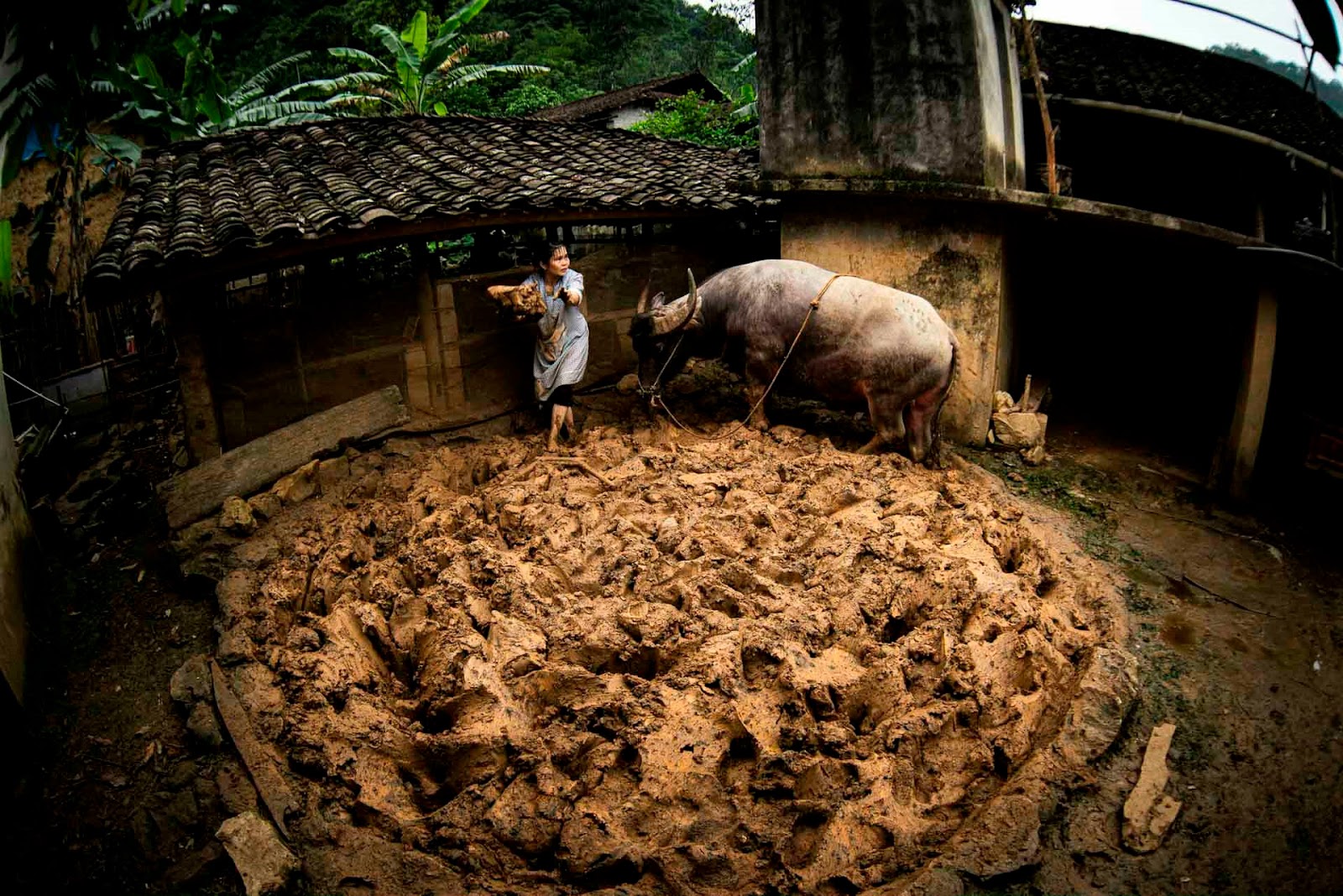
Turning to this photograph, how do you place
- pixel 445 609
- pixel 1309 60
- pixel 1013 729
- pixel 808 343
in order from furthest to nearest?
pixel 808 343 → pixel 445 609 → pixel 1013 729 → pixel 1309 60

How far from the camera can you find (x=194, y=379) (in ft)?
25.1

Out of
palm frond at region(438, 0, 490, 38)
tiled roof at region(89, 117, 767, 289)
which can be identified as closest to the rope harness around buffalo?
tiled roof at region(89, 117, 767, 289)

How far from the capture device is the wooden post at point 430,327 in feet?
28.6

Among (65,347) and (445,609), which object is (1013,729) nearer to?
(445,609)

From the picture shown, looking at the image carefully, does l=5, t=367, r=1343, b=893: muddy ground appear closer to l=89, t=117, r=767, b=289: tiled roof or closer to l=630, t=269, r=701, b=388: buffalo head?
l=630, t=269, r=701, b=388: buffalo head

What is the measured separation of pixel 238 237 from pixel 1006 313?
772cm

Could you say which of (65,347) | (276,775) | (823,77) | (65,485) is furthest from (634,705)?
(65,347)

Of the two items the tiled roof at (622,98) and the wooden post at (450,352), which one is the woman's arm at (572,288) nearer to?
the wooden post at (450,352)

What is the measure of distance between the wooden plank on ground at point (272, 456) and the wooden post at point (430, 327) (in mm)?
483

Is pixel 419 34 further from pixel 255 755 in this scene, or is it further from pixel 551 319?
pixel 255 755

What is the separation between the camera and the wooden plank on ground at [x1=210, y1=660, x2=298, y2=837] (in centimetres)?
441

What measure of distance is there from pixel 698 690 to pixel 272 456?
4.85 m

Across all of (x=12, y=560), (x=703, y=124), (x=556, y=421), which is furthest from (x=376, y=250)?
(x=703, y=124)

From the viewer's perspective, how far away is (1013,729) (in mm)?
4785
